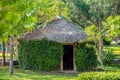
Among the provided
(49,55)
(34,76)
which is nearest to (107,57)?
(49,55)

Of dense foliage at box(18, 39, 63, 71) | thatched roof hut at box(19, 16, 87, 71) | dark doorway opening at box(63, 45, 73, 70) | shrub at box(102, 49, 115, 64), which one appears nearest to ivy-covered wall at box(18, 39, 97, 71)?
dense foliage at box(18, 39, 63, 71)

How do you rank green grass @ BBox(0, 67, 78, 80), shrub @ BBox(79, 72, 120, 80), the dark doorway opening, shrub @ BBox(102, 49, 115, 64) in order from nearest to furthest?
1. shrub @ BBox(79, 72, 120, 80)
2. green grass @ BBox(0, 67, 78, 80)
3. the dark doorway opening
4. shrub @ BBox(102, 49, 115, 64)

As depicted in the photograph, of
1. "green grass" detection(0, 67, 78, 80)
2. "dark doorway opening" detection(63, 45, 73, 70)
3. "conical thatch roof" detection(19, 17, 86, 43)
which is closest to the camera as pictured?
"green grass" detection(0, 67, 78, 80)

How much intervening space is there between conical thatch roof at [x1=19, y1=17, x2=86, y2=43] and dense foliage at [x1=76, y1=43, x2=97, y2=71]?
843 millimetres

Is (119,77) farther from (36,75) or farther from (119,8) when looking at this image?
(119,8)

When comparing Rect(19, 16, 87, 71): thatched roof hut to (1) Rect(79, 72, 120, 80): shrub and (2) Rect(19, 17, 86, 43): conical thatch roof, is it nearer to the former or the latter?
(2) Rect(19, 17, 86, 43): conical thatch roof

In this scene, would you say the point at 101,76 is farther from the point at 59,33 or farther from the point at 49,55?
the point at 59,33

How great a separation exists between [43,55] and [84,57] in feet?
9.43

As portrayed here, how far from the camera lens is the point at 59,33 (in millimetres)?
24047

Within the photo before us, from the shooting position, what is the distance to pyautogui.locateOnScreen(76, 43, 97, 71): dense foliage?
24031 mm

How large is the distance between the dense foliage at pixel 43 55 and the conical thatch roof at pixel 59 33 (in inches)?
17.2

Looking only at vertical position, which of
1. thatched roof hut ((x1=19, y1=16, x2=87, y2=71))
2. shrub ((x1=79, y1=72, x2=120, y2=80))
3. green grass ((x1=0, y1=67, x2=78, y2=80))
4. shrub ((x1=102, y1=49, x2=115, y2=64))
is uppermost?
thatched roof hut ((x1=19, y1=16, x2=87, y2=71))

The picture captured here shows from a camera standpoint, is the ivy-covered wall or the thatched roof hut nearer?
the thatched roof hut

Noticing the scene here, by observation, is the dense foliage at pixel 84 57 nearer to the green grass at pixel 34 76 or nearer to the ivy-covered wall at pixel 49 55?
the ivy-covered wall at pixel 49 55
